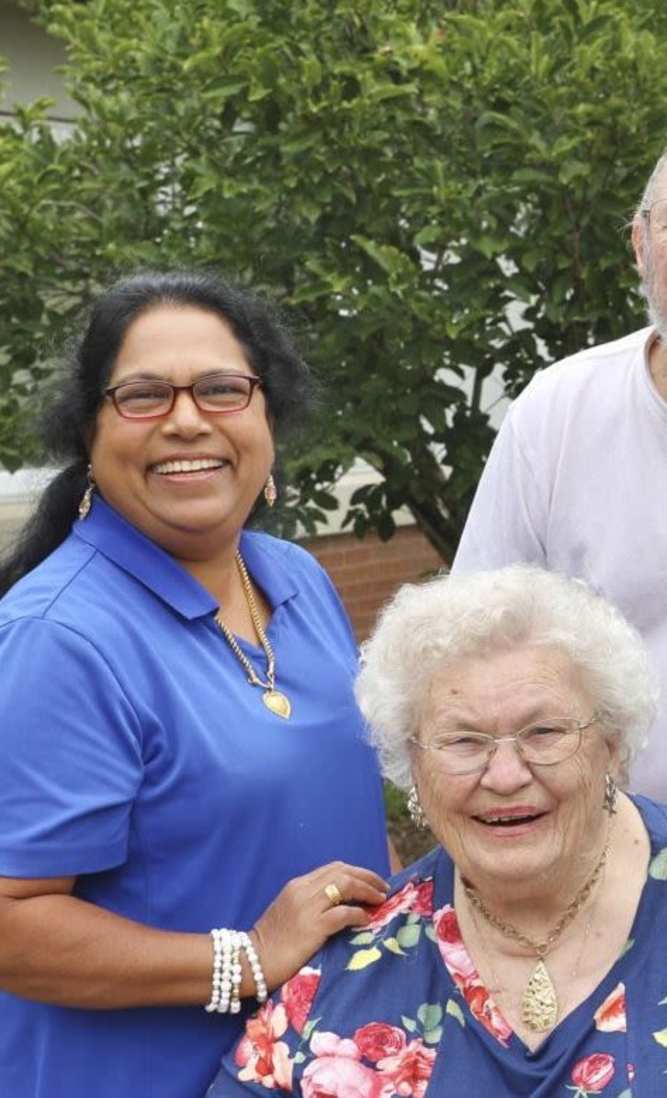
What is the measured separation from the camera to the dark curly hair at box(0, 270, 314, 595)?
2.66m

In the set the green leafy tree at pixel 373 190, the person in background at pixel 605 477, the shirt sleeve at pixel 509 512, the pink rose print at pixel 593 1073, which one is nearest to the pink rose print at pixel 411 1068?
the pink rose print at pixel 593 1073

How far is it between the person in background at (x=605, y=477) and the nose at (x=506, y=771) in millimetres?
466

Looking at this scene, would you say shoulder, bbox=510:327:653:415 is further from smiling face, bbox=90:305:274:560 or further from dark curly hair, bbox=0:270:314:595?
smiling face, bbox=90:305:274:560

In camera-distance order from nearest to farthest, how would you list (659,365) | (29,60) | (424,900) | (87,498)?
1. (424,900)
2. (87,498)
3. (659,365)
4. (29,60)

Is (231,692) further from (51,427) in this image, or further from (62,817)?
(51,427)

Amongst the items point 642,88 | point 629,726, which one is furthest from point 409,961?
point 642,88

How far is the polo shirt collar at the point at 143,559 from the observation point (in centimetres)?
257

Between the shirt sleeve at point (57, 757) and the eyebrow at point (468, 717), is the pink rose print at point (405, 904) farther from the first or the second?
the shirt sleeve at point (57, 757)

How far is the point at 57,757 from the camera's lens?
2.32m

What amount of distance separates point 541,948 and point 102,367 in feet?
3.80

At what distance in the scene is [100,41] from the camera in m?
5.33

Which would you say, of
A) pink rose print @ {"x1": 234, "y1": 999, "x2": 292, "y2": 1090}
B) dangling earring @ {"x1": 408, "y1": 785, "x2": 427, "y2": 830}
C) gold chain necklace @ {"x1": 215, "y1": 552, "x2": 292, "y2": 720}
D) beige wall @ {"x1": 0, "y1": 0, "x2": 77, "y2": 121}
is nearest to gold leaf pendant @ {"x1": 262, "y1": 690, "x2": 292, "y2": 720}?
gold chain necklace @ {"x1": 215, "y1": 552, "x2": 292, "y2": 720}

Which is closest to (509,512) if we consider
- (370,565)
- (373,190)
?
(373,190)

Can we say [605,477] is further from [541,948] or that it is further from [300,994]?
[300,994]
